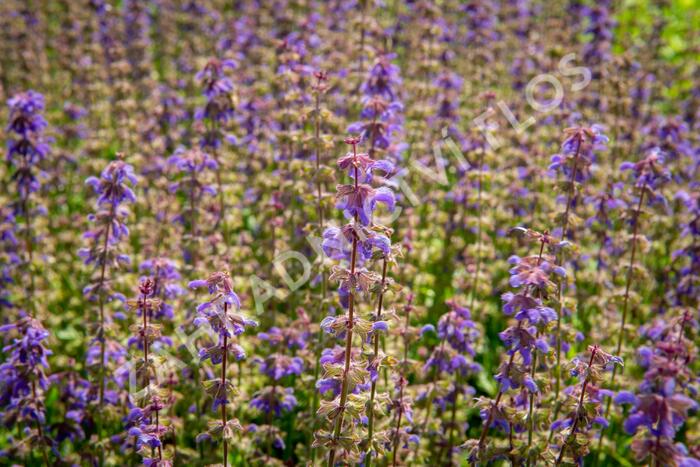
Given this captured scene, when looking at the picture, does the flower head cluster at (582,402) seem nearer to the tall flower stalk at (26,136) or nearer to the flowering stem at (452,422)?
the flowering stem at (452,422)

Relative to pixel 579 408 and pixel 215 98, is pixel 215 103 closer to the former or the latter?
pixel 215 98

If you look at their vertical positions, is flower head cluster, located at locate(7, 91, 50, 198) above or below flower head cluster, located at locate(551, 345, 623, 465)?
above

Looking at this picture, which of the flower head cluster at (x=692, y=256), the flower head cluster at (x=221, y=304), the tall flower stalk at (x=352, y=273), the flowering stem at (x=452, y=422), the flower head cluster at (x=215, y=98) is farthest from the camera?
the flower head cluster at (x=692, y=256)

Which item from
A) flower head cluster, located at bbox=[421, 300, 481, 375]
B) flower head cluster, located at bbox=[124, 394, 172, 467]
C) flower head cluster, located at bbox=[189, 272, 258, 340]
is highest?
flower head cluster, located at bbox=[189, 272, 258, 340]

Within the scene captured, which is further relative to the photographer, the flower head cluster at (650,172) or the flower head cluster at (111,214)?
the flower head cluster at (650,172)

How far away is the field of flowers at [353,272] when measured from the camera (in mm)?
3885

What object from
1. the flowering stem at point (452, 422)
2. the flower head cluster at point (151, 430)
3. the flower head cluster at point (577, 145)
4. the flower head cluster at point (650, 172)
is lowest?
the flowering stem at point (452, 422)

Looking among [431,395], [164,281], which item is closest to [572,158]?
[431,395]

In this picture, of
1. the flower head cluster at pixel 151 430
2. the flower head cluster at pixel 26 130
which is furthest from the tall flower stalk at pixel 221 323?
the flower head cluster at pixel 26 130

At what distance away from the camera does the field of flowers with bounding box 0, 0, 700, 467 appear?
388 centimetres

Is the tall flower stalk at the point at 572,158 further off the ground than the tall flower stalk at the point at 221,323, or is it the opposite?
the tall flower stalk at the point at 572,158

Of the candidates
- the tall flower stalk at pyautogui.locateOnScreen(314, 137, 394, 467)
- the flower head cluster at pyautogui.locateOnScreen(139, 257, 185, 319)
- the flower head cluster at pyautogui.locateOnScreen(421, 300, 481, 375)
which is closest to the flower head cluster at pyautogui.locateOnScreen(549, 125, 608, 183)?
the flower head cluster at pyautogui.locateOnScreen(421, 300, 481, 375)

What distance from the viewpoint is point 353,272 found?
11.6 feet

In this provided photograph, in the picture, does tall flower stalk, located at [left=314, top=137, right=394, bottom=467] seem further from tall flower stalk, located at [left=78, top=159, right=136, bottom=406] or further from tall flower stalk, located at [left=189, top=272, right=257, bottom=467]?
tall flower stalk, located at [left=78, top=159, right=136, bottom=406]
